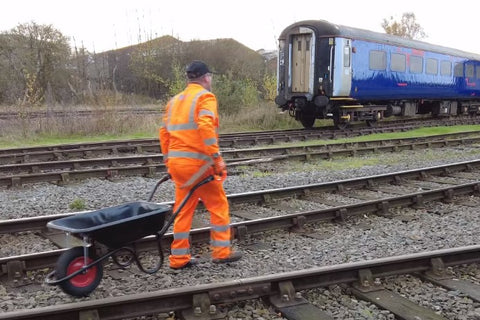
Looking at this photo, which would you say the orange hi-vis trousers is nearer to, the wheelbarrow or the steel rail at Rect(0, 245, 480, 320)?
the wheelbarrow

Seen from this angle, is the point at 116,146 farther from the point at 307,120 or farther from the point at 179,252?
the point at 179,252

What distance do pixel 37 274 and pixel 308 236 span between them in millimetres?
3016

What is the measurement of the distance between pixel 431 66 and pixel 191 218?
18.9 m

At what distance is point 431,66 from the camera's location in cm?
2122

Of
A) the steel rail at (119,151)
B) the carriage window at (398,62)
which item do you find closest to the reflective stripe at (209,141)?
the steel rail at (119,151)

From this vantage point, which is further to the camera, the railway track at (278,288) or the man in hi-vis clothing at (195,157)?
the man in hi-vis clothing at (195,157)

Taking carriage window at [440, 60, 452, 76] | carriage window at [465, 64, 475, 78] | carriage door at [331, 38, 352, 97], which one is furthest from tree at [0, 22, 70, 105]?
carriage window at [465, 64, 475, 78]

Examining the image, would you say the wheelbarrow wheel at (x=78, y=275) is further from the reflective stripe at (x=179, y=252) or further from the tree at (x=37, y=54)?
the tree at (x=37, y=54)

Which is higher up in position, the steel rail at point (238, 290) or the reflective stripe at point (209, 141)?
the reflective stripe at point (209, 141)

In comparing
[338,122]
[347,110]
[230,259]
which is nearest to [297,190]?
[230,259]

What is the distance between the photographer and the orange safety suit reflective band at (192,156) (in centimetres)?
467

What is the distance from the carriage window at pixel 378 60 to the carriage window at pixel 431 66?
3350 millimetres

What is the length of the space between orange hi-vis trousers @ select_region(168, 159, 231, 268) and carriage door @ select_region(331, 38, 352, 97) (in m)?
12.8

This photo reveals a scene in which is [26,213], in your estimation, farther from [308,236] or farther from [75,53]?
[75,53]
